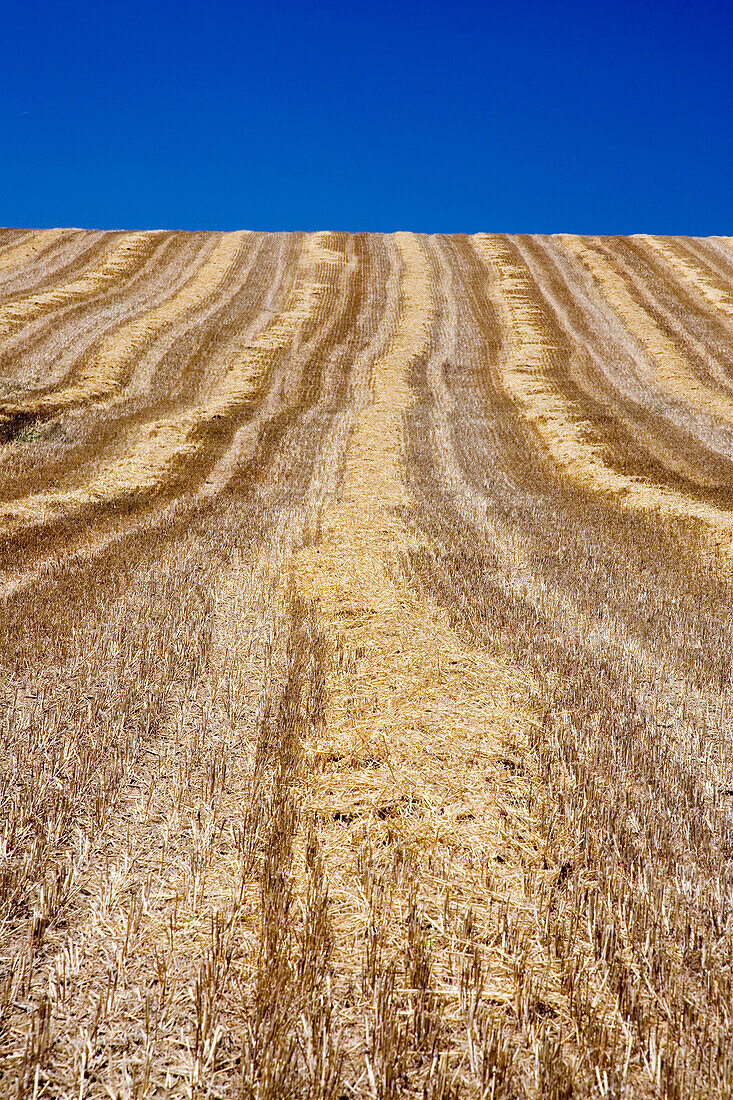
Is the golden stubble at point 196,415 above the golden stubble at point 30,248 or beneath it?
beneath

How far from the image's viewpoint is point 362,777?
14.9ft

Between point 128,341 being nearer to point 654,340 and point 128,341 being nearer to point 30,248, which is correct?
point 30,248

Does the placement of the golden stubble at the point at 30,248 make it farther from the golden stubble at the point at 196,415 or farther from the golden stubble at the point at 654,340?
the golden stubble at the point at 654,340

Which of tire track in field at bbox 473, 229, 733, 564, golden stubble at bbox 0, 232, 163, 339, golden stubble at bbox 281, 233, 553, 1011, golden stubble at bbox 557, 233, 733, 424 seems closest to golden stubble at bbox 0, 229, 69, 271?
golden stubble at bbox 0, 232, 163, 339

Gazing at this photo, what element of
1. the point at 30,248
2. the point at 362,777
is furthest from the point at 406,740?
the point at 30,248

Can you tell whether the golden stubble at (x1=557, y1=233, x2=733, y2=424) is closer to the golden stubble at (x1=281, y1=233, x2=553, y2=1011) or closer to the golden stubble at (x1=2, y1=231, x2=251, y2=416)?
the golden stubble at (x1=281, y1=233, x2=553, y2=1011)

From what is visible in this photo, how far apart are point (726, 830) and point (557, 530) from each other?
7.85 m

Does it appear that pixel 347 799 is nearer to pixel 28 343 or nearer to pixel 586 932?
pixel 586 932

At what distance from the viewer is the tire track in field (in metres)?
12.5

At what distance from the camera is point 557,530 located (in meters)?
11.6

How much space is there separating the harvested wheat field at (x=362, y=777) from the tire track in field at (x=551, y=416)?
0.14 meters

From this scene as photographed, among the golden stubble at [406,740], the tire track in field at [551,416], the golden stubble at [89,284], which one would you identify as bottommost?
the golden stubble at [406,740]

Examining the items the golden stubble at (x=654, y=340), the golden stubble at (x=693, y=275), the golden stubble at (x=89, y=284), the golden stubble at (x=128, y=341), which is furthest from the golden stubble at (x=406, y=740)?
the golden stubble at (x=693, y=275)

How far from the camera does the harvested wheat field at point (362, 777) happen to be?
2.76 m
